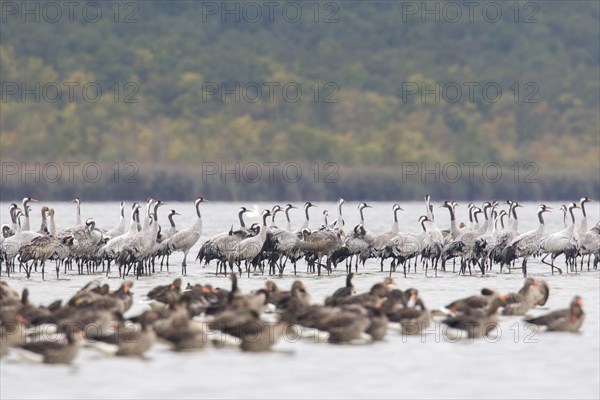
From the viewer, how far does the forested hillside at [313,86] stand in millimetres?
98125

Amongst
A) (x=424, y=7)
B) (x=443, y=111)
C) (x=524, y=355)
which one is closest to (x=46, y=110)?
(x=443, y=111)

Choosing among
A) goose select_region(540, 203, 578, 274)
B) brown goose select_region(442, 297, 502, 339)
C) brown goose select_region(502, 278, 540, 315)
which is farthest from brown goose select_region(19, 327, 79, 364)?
goose select_region(540, 203, 578, 274)

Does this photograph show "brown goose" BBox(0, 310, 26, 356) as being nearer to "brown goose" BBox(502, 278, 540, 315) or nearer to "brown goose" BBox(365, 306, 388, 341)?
"brown goose" BBox(365, 306, 388, 341)

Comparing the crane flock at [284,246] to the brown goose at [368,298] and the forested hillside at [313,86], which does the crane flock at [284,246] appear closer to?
the brown goose at [368,298]

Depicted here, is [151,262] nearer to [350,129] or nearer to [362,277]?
[362,277]

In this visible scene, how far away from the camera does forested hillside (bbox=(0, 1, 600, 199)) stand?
3863 inches

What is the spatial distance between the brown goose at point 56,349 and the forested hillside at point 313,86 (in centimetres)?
6876

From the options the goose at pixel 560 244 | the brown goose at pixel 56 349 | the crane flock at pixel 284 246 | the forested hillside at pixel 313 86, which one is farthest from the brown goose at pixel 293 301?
the forested hillside at pixel 313 86

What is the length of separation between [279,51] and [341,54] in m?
4.96

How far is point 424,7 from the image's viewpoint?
12444 cm

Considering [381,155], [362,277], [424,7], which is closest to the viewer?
[362,277]

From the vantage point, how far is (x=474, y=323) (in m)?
17.0

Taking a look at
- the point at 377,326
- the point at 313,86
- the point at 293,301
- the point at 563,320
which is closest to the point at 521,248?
the point at 563,320

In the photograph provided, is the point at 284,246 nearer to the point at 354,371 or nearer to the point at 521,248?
the point at 521,248
